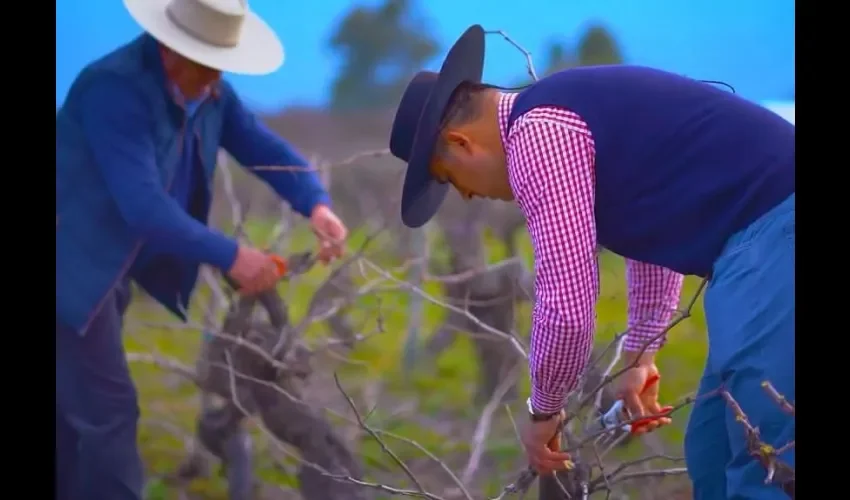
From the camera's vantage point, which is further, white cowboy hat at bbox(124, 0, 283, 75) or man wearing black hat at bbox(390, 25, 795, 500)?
white cowboy hat at bbox(124, 0, 283, 75)

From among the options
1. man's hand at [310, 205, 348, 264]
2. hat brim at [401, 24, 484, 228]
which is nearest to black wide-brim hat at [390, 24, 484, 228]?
hat brim at [401, 24, 484, 228]

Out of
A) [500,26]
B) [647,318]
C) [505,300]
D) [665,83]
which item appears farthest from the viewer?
[505,300]

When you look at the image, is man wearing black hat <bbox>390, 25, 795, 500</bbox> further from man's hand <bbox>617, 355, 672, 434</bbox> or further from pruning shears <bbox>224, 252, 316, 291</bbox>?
pruning shears <bbox>224, 252, 316, 291</bbox>

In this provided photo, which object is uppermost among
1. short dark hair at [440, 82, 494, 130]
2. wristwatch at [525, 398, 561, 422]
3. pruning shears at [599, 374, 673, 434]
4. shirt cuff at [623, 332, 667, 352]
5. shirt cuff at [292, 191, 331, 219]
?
short dark hair at [440, 82, 494, 130]

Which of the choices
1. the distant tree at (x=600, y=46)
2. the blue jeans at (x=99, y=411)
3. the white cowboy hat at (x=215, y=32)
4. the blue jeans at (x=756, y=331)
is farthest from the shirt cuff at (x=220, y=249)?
the blue jeans at (x=756, y=331)

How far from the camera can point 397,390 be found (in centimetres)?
195

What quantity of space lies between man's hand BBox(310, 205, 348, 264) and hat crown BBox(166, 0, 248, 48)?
0.40m

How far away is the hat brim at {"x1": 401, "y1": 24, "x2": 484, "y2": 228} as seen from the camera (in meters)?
A: 1.60

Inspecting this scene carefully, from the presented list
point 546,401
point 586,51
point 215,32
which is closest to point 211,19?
point 215,32

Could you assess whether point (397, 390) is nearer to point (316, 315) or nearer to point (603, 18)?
point (316, 315)

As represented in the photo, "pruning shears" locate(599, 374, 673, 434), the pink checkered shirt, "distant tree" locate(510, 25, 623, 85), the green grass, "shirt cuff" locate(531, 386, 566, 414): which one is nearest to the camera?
the pink checkered shirt

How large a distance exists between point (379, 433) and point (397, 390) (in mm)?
99

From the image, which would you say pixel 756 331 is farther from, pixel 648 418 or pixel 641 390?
pixel 641 390
